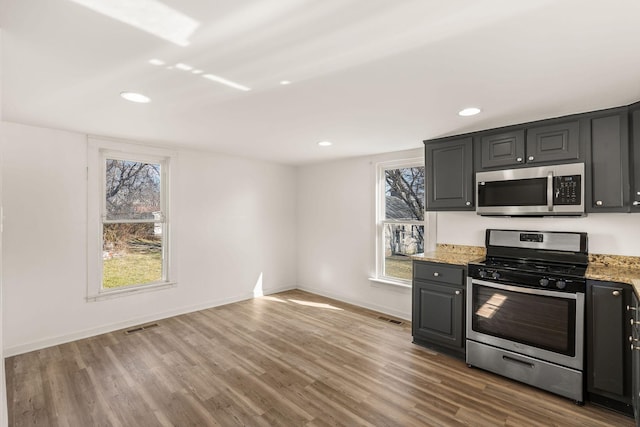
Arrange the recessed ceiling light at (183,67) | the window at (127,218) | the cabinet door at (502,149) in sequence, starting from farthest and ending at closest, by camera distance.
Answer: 1. the window at (127,218)
2. the cabinet door at (502,149)
3. the recessed ceiling light at (183,67)

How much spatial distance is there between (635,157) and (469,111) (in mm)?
1255

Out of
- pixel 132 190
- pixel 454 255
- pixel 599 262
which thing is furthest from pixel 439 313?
pixel 132 190

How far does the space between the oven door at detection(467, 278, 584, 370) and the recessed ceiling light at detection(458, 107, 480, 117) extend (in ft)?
4.81

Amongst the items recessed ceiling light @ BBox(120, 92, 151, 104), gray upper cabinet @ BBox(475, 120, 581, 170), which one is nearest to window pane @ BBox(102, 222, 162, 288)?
recessed ceiling light @ BBox(120, 92, 151, 104)

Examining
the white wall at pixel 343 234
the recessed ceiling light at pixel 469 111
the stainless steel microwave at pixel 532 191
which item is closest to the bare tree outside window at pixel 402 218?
the white wall at pixel 343 234

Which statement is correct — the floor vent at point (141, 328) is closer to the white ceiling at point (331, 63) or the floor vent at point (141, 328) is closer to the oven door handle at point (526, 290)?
the white ceiling at point (331, 63)

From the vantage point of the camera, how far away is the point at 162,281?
4.13 meters

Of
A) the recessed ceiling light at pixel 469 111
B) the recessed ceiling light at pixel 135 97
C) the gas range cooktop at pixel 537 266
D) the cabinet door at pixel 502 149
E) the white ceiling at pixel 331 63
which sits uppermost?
the recessed ceiling light at pixel 135 97

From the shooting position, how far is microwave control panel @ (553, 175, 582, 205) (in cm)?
259

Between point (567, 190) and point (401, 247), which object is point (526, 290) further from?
point (401, 247)

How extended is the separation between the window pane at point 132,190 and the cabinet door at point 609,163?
182 inches

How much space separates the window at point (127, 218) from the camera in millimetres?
3533

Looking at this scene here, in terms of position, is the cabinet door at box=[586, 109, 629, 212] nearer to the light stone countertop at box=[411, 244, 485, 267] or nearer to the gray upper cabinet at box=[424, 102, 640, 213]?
the gray upper cabinet at box=[424, 102, 640, 213]

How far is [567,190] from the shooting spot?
2.64 metres
